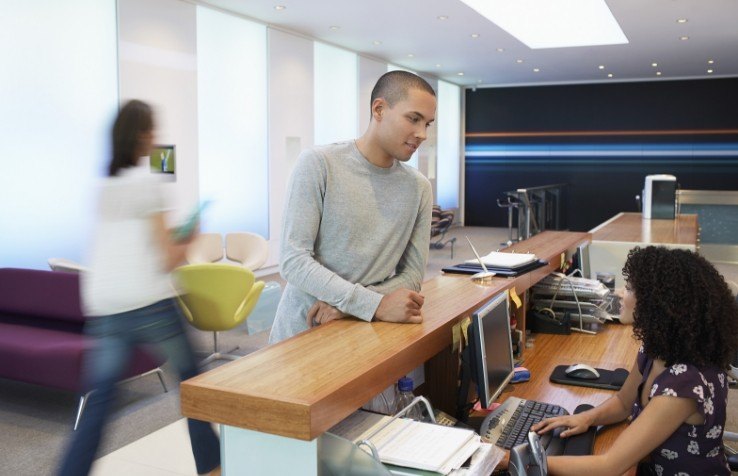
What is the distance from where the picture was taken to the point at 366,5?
7883 millimetres

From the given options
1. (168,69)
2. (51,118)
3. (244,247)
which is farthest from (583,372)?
(168,69)

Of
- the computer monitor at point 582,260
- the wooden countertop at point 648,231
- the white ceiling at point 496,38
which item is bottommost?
the computer monitor at point 582,260

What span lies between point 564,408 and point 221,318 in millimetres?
2868

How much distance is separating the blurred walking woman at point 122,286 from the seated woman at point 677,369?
147 centimetres

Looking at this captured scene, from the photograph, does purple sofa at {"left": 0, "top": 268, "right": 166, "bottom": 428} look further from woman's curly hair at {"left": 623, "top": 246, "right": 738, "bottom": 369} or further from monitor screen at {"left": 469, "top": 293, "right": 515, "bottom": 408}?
woman's curly hair at {"left": 623, "top": 246, "right": 738, "bottom": 369}

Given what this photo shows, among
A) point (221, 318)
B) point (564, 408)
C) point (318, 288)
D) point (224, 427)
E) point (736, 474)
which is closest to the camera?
point (224, 427)

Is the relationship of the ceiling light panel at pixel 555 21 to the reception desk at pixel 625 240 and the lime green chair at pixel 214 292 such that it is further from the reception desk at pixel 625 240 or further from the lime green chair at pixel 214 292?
the lime green chair at pixel 214 292

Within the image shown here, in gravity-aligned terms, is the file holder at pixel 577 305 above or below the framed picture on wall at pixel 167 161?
below

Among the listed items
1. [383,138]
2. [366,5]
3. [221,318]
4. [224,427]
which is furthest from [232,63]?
[224,427]

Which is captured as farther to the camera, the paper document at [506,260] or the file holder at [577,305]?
the file holder at [577,305]

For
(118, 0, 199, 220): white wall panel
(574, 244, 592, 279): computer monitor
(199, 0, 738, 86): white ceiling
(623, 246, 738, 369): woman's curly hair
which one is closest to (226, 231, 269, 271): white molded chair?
(118, 0, 199, 220): white wall panel

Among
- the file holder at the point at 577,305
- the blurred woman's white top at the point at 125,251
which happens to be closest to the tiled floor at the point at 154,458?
the blurred woman's white top at the point at 125,251

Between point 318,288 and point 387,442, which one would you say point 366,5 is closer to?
point 318,288

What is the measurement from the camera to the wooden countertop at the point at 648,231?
16.2 feet
